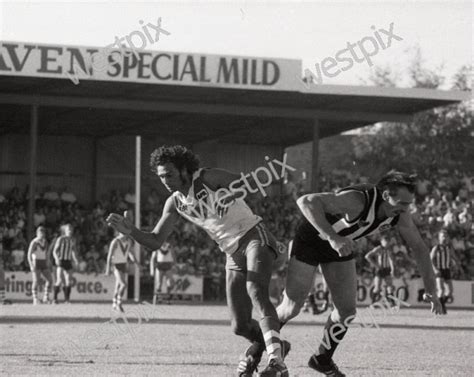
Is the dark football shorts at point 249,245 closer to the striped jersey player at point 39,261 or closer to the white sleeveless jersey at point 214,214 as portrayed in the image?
the white sleeveless jersey at point 214,214

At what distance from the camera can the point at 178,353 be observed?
13.4m

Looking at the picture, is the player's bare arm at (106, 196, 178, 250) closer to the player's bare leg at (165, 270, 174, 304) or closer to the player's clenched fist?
the player's clenched fist

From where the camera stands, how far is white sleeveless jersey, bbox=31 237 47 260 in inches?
1149

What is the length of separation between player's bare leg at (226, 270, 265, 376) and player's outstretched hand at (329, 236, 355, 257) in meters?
0.96

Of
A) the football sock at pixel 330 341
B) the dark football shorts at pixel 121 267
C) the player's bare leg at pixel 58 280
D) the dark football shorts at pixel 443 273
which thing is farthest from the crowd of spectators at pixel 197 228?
the football sock at pixel 330 341

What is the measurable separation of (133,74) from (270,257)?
22537mm

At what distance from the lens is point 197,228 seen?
37.9 m

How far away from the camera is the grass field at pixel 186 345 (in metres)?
11.4

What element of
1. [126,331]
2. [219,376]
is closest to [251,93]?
[126,331]

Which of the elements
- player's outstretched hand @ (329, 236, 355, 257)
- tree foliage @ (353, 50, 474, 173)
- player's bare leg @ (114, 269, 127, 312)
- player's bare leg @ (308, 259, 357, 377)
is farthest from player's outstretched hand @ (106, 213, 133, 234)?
tree foliage @ (353, 50, 474, 173)

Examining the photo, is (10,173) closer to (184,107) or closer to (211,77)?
(184,107)

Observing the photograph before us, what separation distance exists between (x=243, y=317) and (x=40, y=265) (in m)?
20.4

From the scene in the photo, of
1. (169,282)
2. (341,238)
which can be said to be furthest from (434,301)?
(169,282)

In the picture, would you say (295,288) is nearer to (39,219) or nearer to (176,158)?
(176,158)
